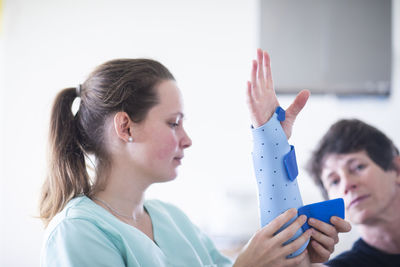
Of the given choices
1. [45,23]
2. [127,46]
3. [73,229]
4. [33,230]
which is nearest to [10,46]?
[45,23]

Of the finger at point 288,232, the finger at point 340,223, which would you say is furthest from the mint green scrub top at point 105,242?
the finger at point 340,223

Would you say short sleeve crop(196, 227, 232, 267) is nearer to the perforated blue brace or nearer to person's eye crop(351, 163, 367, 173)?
the perforated blue brace

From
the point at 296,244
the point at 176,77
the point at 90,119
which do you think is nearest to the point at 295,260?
the point at 296,244

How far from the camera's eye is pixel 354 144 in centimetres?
141

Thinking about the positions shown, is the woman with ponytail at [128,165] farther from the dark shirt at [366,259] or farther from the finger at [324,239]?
the dark shirt at [366,259]

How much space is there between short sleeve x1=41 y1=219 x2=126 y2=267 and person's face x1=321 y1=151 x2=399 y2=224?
865 mm

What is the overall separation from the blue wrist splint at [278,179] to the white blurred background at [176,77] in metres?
1.27

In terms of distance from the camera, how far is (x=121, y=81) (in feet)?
3.43

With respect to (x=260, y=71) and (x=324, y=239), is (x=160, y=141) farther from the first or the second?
(x=324, y=239)

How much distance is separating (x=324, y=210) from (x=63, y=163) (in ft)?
2.40

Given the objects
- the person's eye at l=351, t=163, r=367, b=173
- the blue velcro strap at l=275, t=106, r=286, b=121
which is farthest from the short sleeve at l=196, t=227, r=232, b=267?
the person's eye at l=351, t=163, r=367, b=173

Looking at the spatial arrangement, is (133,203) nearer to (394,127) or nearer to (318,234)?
(318,234)

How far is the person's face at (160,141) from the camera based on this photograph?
1021 mm

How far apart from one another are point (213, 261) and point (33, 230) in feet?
5.94
